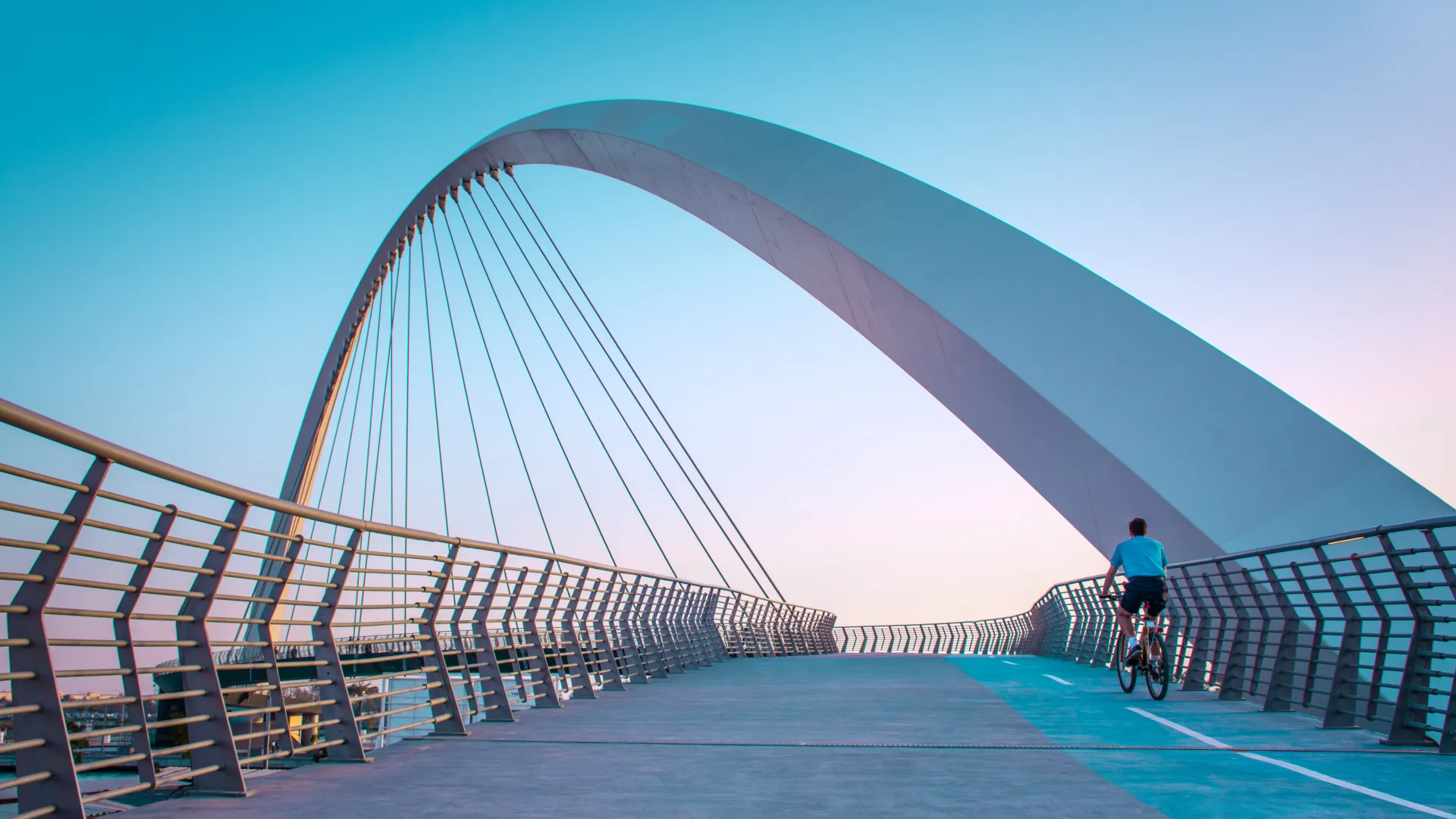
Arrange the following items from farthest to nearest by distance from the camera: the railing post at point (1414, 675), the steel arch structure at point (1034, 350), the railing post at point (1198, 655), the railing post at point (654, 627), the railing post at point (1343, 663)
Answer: the railing post at point (654, 627) < the steel arch structure at point (1034, 350) < the railing post at point (1198, 655) < the railing post at point (1343, 663) < the railing post at point (1414, 675)

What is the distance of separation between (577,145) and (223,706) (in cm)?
1578

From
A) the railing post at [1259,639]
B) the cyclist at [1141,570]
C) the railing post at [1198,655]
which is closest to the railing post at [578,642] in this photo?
the cyclist at [1141,570]

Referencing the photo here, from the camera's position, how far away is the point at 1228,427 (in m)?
10.7

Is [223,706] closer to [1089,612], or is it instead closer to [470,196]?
[1089,612]

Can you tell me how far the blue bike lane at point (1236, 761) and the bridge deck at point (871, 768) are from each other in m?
0.02

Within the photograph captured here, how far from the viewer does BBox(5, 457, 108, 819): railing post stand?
2.99 metres

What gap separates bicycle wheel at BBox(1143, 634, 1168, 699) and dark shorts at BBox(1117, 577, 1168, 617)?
1.09 ft

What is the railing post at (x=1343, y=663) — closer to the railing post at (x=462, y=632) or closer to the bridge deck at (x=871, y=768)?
the bridge deck at (x=871, y=768)

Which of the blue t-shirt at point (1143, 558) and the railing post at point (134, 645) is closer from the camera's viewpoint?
the railing post at point (134, 645)

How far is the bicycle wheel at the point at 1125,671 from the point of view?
8688 mm

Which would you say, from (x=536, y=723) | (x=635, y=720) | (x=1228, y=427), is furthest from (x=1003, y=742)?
(x=1228, y=427)

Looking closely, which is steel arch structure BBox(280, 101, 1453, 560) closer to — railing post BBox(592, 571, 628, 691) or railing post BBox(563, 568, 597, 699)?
railing post BBox(592, 571, 628, 691)

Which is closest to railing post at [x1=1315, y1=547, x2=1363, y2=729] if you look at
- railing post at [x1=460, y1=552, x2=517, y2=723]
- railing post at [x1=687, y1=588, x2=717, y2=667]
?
railing post at [x1=460, y1=552, x2=517, y2=723]

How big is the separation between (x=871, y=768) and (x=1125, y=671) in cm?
513
